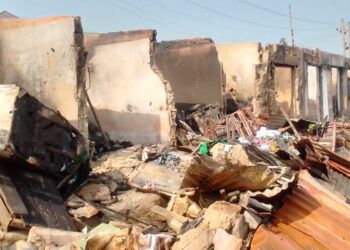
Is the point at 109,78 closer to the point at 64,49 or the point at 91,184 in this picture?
the point at 64,49

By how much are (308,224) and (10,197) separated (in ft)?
10.1

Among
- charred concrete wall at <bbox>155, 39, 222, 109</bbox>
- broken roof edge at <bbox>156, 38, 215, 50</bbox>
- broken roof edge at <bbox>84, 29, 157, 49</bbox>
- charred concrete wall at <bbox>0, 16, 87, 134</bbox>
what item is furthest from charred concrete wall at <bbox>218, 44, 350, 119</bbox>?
charred concrete wall at <bbox>0, 16, 87, 134</bbox>

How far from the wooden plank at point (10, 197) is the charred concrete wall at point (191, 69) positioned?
8208mm

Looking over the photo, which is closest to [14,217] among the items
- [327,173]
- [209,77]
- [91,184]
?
[91,184]

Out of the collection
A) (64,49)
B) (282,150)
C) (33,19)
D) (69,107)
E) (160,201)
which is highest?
(33,19)

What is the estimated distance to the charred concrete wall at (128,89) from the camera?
33.6ft

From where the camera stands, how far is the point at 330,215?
175 inches

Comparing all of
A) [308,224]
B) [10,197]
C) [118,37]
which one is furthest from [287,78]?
[10,197]

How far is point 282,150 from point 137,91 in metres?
4.55

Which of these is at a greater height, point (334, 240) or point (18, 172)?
point (18, 172)

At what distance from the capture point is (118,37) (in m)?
11.0

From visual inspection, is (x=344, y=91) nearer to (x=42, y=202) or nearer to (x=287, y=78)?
(x=287, y=78)

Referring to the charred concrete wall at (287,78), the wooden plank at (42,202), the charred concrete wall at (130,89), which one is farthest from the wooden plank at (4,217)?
the charred concrete wall at (287,78)

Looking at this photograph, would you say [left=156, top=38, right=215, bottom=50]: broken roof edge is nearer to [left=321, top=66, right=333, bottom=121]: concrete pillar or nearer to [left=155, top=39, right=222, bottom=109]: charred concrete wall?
[left=155, top=39, right=222, bottom=109]: charred concrete wall
